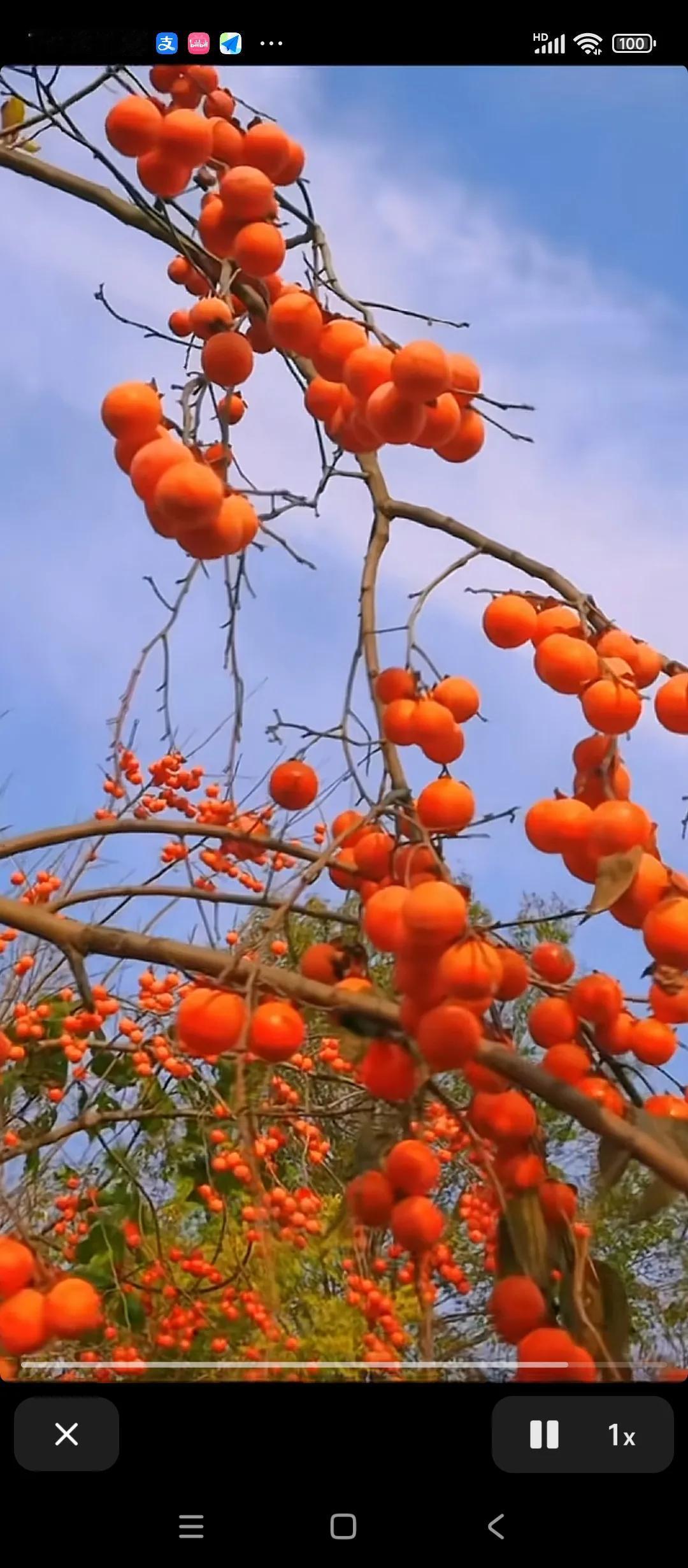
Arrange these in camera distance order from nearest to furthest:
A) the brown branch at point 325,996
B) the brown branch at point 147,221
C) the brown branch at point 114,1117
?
the brown branch at point 325,996, the brown branch at point 147,221, the brown branch at point 114,1117

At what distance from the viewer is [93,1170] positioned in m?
0.87

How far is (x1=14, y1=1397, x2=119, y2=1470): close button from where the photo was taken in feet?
1.84

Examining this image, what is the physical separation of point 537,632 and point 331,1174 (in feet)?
1.24

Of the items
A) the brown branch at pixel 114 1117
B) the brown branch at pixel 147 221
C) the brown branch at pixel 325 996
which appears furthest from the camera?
the brown branch at pixel 114 1117

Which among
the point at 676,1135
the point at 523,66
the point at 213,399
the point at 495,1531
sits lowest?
the point at 495,1531

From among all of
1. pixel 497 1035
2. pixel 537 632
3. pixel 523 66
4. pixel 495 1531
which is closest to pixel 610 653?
pixel 537 632

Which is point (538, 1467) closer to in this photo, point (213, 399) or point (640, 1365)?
point (640, 1365)

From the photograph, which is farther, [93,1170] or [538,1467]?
[93,1170]
